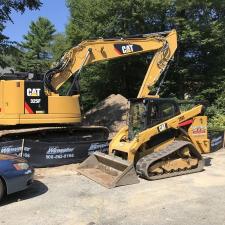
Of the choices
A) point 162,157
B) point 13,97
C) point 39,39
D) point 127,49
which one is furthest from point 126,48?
point 39,39

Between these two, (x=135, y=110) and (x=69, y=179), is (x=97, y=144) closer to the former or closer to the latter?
(x=135, y=110)

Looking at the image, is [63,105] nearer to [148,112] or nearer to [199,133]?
[148,112]

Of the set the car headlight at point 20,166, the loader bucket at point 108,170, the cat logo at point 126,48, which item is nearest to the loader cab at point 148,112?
the loader bucket at point 108,170

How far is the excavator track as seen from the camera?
10828mm

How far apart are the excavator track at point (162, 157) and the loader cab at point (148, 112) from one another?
79 centimetres

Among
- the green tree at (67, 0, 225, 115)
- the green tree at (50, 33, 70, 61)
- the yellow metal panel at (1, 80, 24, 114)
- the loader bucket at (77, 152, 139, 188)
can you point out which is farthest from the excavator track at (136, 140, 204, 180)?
the green tree at (50, 33, 70, 61)

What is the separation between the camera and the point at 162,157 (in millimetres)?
11180

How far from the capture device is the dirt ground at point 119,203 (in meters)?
7.65

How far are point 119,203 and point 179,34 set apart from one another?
59.1 feet

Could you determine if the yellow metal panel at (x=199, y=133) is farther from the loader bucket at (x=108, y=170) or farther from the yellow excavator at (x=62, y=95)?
the loader bucket at (x=108, y=170)

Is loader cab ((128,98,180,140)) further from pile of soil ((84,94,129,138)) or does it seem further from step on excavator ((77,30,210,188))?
pile of soil ((84,94,129,138))

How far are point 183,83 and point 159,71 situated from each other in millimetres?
11181

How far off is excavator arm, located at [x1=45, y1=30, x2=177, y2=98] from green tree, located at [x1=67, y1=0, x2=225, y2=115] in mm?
9665

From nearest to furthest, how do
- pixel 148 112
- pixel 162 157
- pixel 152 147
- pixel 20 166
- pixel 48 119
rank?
pixel 20 166
pixel 162 157
pixel 148 112
pixel 152 147
pixel 48 119
